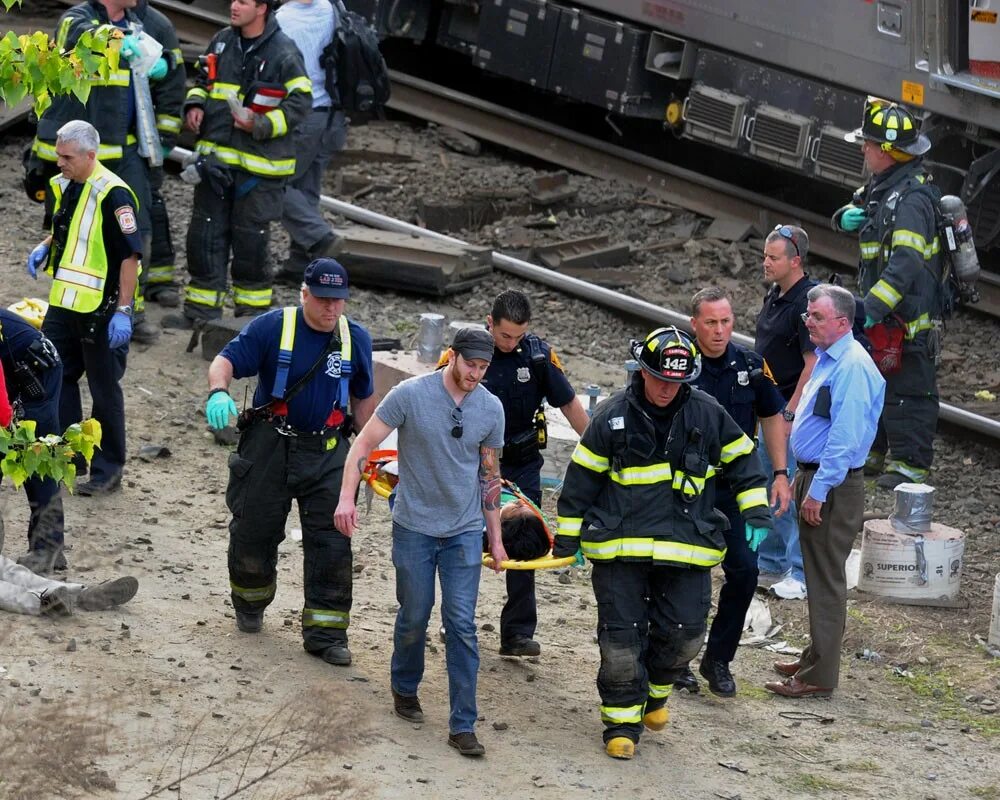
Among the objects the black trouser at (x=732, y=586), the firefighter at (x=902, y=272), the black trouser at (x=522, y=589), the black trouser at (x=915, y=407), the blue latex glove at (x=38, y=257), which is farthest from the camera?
the black trouser at (x=915, y=407)

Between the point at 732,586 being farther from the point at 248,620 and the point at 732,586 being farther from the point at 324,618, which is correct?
the point at 248,620

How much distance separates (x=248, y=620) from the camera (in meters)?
6.98

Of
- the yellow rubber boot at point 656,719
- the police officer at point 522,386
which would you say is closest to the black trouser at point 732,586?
the yellow rubber boot at point 656,719

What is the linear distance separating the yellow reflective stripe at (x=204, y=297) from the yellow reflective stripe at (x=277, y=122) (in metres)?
1.11

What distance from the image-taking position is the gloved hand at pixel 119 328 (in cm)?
800

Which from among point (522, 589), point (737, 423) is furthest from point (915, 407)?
point (522, 589)

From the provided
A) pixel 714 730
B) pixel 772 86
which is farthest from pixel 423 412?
pixel 772 86

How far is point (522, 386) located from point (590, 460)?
2.29 feet

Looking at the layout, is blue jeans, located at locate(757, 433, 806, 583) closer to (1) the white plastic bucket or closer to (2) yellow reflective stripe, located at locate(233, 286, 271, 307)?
(1) the white plastic bucket

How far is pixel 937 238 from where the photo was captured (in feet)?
31.1

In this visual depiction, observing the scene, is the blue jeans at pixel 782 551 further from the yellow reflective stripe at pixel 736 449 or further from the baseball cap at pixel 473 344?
the baseball cap at pixel 473 344

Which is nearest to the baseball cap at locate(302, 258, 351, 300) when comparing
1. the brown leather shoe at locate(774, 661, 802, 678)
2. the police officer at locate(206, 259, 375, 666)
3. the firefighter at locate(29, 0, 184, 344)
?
the police officer at locate(206, 259, 375, 666)

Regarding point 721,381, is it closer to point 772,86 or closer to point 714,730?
point 714,730

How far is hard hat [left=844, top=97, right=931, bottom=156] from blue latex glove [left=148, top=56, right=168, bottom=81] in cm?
416
